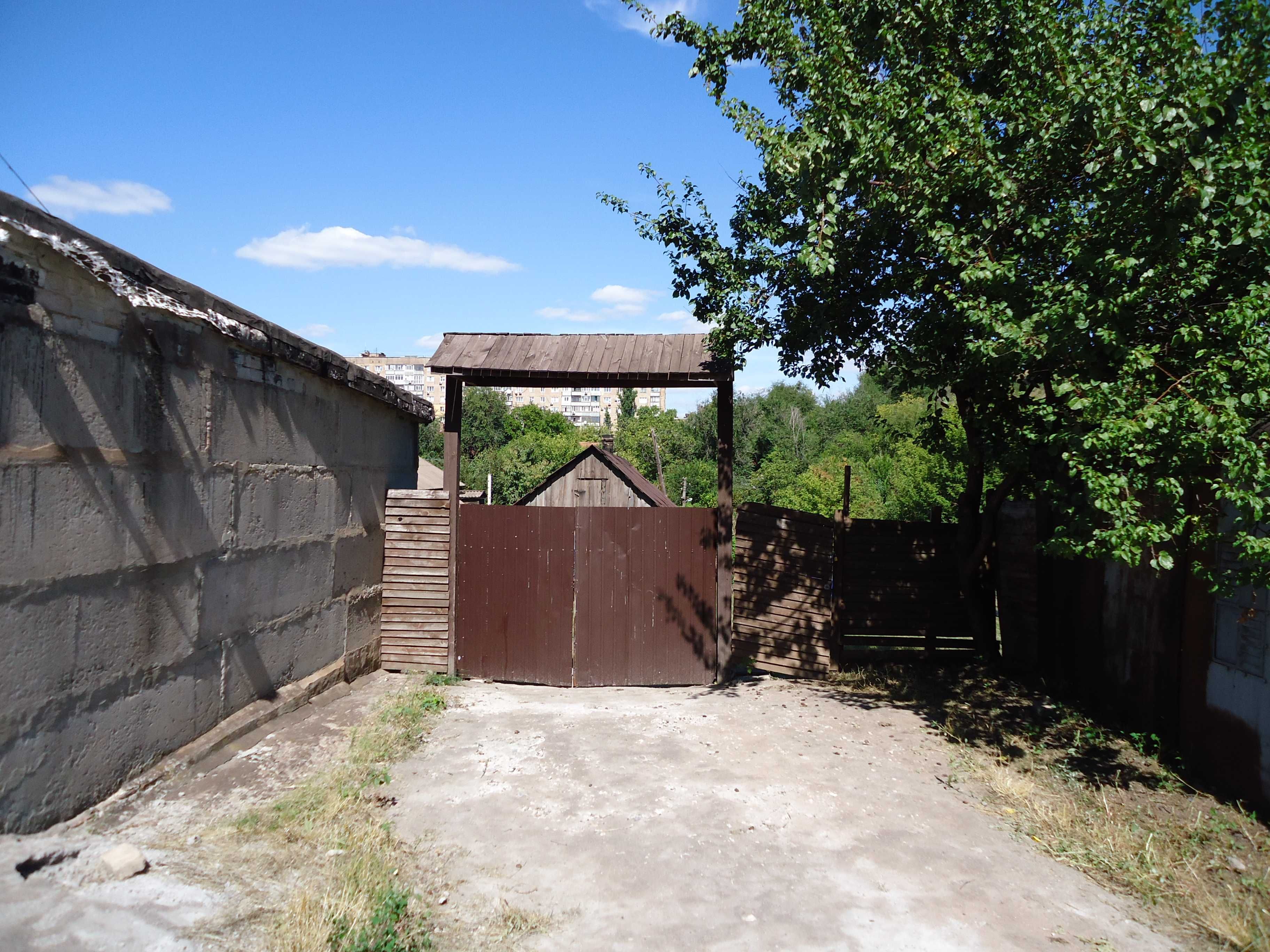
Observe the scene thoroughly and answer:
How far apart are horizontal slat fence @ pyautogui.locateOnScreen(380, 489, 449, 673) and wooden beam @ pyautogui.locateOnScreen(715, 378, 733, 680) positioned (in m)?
2.88

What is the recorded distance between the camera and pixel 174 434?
200 inches

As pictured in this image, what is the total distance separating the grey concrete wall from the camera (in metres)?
3.92

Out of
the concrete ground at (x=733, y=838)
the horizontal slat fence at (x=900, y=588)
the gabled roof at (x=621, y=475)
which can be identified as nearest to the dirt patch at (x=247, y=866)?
the concrete ground at (x=733, y=838)

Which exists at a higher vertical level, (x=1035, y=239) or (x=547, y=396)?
(x=547, y=396)

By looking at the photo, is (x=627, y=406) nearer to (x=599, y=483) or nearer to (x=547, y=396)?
(x=599, y=483)

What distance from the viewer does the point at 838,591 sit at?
8.87 m

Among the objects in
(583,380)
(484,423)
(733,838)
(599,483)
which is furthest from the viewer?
(484,423)

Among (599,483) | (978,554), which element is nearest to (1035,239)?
(978,554)

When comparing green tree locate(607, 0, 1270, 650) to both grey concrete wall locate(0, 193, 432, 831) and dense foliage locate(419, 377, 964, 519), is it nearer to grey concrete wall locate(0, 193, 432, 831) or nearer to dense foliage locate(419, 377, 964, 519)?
dense foliage locate(419, 377, 964, 519)

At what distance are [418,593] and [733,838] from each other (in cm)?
477

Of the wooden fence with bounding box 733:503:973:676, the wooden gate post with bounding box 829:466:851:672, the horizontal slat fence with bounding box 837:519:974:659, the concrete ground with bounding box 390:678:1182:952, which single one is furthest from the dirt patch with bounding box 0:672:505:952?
the horizontal slat fence with bounding box 837:519:974:659

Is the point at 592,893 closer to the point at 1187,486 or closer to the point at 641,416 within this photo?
the point at 1187,486

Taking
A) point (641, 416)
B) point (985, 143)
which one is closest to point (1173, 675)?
point (985, 143)

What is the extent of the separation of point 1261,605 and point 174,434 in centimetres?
727
